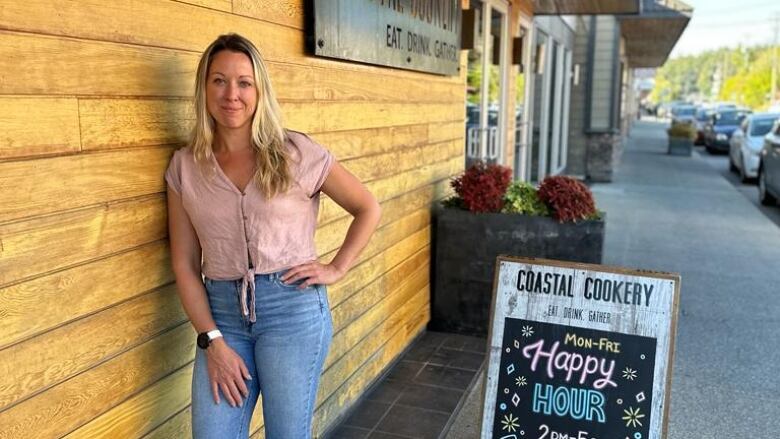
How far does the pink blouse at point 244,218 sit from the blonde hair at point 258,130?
0.03 metres

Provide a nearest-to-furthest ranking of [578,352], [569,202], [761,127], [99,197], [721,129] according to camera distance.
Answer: [99,197] < [578,352] < [569,202] < [761,127] < [721,129]

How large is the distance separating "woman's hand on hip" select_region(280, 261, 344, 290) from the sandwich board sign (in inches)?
Answer: 35.6

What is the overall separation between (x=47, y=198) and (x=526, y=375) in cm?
182

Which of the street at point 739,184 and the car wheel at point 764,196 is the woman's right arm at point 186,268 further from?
the car wheel at point 764,196

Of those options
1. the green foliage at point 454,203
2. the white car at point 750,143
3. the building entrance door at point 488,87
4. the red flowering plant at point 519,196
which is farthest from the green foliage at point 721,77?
the green foliage at point 454,203

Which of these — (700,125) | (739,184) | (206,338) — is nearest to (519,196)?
(206,338)

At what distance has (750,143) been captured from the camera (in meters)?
13.5

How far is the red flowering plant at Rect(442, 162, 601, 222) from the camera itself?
4316 millimetres

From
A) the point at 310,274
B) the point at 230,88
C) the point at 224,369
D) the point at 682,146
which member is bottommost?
the point at 682,146

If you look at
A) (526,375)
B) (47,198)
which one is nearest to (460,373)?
(526,375)

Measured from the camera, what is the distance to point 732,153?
15.8m

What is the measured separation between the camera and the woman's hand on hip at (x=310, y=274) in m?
2.01

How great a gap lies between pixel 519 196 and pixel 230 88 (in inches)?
116

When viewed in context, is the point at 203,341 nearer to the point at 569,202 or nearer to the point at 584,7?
the point at 569,202
